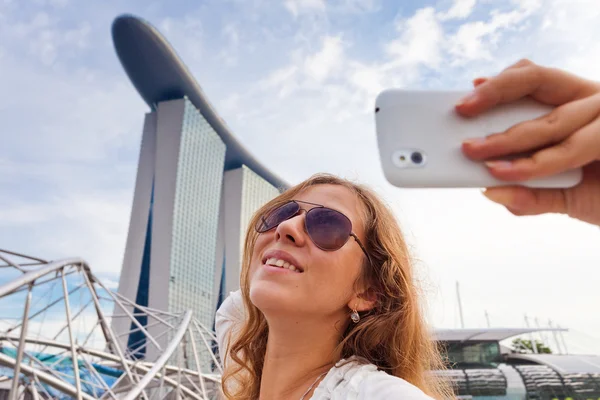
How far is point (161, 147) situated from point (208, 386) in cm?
3114

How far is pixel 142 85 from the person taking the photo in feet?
175

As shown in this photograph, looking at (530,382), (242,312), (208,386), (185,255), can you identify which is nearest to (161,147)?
(185,255)

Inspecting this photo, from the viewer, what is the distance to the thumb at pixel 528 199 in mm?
1163

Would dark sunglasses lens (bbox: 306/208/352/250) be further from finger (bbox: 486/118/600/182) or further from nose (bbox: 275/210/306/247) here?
finger (bbox: 486/118/600/182)

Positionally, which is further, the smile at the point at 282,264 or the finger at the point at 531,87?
the smile at the point at 282,264

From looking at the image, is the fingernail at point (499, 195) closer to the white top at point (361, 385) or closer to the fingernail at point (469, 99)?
the fingernail at point (469, 99)

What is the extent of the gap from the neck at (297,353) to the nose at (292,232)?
1.30ft

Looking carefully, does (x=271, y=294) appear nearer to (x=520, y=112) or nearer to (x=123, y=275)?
(x=520, y=112)

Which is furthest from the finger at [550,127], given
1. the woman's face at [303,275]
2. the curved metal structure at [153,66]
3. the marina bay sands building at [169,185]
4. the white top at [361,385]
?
the curved metal structure at [153,66]

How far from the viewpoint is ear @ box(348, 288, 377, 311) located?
2724mm

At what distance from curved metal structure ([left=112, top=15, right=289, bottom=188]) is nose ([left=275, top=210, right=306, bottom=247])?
49.8 meters

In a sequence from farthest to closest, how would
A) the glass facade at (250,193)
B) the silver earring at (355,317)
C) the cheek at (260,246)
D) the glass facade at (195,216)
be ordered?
the glass facade at (250,193)
the glass facade at (195,216)
the cheek at (260,246)
the silver earring at (355,317)

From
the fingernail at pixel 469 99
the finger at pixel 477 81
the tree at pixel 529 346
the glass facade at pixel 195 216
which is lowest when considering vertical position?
the tree at pixel 529 346

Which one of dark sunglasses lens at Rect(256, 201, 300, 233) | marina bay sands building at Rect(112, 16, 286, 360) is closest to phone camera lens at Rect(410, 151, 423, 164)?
dark sunglasses lens at Rect(256, 201, 300, 233)
